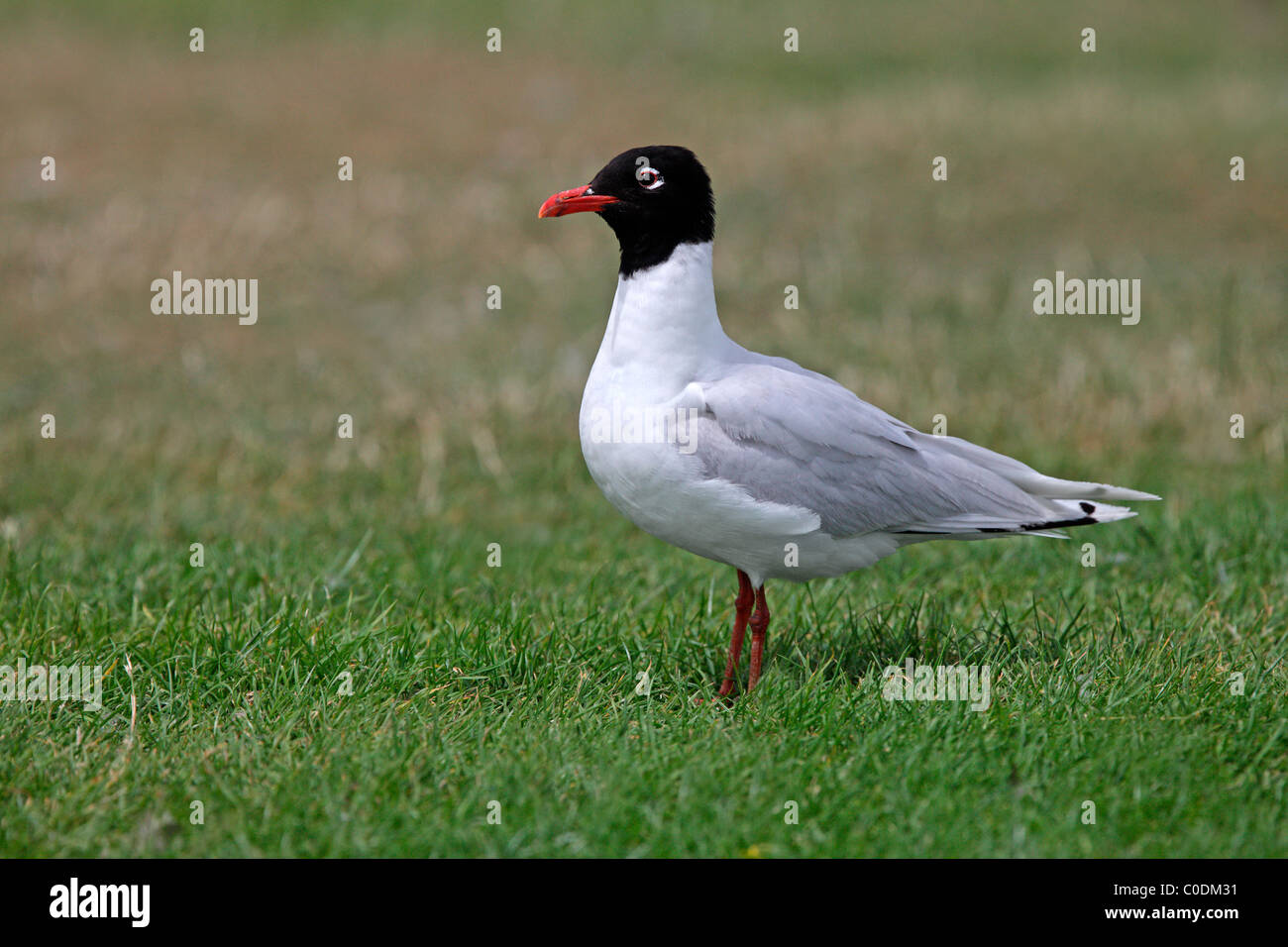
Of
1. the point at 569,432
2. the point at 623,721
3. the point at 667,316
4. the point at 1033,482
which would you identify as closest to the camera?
the point at 623,721

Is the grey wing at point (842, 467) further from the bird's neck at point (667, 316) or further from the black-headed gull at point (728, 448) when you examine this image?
the bird's neck at point (667, 316)

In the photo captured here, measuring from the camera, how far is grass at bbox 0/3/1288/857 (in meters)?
4.52

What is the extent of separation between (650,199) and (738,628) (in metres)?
1.79

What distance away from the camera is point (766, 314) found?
13.2 meters

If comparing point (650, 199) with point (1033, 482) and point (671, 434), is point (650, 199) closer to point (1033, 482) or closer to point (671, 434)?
point (671, 434)

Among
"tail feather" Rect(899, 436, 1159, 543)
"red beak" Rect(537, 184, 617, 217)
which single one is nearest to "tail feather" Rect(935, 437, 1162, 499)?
"tail feather" Rect(899, 436, 1159, 543)

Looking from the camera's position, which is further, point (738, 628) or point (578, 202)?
point (738, 628)

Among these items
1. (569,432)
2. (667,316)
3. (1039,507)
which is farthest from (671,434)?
(569,432)

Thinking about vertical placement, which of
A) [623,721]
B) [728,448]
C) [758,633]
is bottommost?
[623,721]

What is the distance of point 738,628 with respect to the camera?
18.4 feet

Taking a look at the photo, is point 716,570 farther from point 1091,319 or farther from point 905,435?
point 1091,319

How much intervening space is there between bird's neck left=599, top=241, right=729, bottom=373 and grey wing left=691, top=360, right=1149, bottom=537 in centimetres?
17

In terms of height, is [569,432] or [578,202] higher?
[578,202]

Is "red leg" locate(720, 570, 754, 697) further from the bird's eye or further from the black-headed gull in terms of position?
the bird's eye
